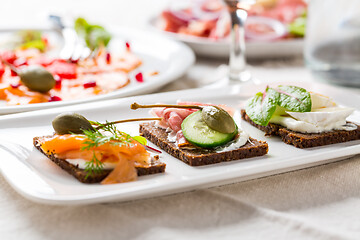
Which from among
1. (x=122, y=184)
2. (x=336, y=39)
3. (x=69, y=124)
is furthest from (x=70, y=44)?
(x=122, y=184)

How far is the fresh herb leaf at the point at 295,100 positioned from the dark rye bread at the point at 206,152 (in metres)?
0.24

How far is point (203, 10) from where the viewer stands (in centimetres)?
419

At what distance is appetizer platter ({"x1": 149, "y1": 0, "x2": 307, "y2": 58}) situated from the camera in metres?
3.63

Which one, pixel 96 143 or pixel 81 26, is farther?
pixel 81 26

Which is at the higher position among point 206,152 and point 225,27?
point 225,27

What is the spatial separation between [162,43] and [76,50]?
0.56 meters

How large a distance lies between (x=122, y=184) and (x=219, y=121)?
44 cm

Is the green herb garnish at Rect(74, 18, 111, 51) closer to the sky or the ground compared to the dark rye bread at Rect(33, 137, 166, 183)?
closer to the sky

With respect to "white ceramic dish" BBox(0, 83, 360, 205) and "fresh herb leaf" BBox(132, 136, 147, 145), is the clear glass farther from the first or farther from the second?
"fresh herb leaf" BBox(132, 136, 147, 145)

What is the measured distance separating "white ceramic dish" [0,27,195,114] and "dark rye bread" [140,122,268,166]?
25.8 inches

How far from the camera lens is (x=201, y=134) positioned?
6.06 feet

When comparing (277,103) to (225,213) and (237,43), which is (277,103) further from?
(237,43)

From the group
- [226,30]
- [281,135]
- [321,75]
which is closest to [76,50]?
[226,30]

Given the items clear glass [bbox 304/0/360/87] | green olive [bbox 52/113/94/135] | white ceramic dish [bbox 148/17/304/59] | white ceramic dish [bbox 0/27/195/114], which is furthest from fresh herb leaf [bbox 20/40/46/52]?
green olive [bbox 52/113/94/135]
